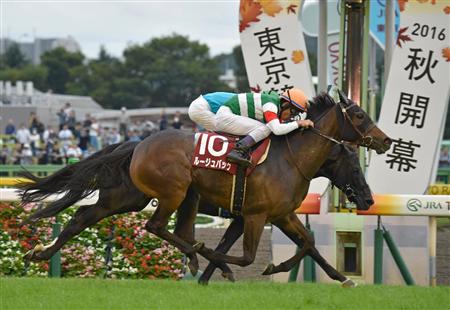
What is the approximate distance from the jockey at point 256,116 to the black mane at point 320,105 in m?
0.09

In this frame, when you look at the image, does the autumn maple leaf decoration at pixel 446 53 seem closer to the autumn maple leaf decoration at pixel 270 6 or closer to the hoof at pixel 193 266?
the autumn maple leaf decoration at pixel 270 6

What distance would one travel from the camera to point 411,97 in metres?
9.46

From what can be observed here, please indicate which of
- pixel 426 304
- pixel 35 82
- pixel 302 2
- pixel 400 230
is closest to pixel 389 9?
pixel 302 2

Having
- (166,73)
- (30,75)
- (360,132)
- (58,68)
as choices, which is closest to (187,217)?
(360,132)

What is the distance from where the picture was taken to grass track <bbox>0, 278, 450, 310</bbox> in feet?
19.6

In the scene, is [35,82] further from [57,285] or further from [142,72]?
[57,285]

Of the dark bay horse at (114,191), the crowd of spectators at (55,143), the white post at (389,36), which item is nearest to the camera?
the dark bay horse at (114,191)

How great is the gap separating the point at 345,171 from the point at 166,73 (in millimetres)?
50628

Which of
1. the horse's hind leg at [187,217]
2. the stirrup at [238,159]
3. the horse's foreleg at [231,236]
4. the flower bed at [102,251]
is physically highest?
the stirrup at [238,159]

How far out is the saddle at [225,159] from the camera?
272 inches

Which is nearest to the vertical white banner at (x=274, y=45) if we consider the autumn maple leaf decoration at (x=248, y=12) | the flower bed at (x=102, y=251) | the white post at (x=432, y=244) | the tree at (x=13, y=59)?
the autumn maple leaf decoration at (x=248, y=12)

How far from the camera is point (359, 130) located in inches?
285

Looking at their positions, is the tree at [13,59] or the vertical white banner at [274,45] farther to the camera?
the tree at [13,59]

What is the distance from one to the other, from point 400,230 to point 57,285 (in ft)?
11.7
